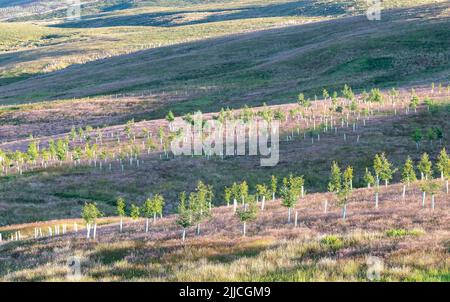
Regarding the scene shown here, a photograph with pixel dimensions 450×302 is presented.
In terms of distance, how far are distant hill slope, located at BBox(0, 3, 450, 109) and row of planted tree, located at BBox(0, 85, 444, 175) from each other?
2425 cm

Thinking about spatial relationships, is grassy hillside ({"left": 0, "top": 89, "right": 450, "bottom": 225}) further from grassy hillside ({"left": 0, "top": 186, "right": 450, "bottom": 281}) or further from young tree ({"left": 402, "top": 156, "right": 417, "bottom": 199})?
grassy hillside ({"left": 0, "top": 186, "right": 450, "bottom": 281})

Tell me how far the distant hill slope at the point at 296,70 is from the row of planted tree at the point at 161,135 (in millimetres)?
24246

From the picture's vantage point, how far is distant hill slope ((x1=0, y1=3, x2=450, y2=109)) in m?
141

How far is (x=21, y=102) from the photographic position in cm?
16762

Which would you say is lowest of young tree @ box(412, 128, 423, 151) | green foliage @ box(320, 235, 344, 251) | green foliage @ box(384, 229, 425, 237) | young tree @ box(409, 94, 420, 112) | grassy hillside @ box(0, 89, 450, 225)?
grassy hillside @ box(0, 89, 450, 225)

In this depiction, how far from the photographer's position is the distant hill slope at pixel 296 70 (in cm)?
14100

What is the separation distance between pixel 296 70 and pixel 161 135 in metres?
80.9

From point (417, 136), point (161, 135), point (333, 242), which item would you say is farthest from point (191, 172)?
point (333, 242)

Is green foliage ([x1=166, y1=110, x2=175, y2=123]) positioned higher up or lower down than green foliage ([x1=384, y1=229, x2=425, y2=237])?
lower down

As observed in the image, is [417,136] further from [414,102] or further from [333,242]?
[333,242]

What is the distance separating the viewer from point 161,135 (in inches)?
3649

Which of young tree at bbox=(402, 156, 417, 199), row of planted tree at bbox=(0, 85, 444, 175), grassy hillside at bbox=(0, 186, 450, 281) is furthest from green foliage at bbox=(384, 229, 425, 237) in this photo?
row of planted tree at bbox=(0, 85, 444, 175)

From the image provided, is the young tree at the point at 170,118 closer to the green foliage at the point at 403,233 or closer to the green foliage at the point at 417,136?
the green foliage at the point at 417,136
